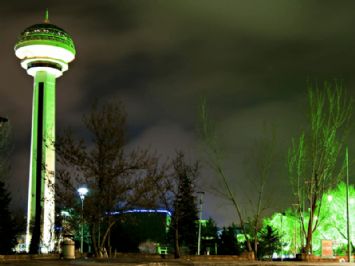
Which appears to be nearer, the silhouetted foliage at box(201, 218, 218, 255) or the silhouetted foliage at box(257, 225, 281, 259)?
the silhouetted foliage at box(257, 225, 281, 259)

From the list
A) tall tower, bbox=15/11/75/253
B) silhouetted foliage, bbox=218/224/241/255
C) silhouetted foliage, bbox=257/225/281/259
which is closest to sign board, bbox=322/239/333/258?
silhouetted foliage, bbox=257/225/281/259

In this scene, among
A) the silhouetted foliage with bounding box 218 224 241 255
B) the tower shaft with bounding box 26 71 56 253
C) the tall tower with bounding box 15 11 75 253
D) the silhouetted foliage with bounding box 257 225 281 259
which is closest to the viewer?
the silhouetted foliage with bounding box 257 225 281 259

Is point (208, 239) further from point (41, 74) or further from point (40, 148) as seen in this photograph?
point (41, 74)

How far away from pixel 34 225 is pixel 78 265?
86342mm

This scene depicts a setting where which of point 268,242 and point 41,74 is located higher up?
point 41,74

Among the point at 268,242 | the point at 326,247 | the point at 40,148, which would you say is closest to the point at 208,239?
the point at 268,242

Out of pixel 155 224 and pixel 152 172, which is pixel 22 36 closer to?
pixel 155 224

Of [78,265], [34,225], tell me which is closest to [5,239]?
[78,265]

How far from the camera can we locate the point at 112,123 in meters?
28.6

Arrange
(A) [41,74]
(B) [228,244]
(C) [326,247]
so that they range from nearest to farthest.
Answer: (C) [326,247] → (B) [228,244] → (A) [41,74]

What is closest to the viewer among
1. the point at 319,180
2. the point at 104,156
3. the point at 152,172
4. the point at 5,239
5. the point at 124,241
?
the point at 104,156

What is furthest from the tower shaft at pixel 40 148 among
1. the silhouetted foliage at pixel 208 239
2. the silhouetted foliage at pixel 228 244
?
the silhouetted foliage at pixel 228 244

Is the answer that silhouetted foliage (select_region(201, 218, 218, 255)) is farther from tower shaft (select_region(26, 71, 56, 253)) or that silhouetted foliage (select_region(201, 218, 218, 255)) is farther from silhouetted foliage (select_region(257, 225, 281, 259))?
tower shaft (select_region(26, 71, 56, 253))

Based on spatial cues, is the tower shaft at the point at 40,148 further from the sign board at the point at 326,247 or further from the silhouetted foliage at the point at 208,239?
the sign board at the point at 326,247
